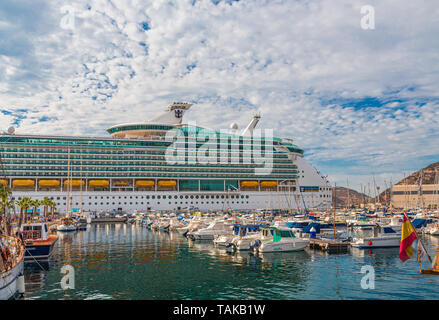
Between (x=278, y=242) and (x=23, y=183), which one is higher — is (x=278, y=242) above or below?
below

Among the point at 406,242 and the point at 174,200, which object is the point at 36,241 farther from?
the point at 174,200

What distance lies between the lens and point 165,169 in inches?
4306

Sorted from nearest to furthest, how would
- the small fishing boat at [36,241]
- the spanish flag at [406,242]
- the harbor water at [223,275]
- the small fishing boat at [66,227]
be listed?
the spanish flag at [406,242]
the harbor water at [223,275]
the small fishing boat at [36,241]
the small fishing boat at [66,227]

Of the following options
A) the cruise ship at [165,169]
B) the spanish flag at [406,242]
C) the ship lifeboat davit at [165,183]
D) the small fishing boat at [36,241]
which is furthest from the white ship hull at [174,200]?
the spanish flag at [406,242]

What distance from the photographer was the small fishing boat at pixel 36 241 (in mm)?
34156

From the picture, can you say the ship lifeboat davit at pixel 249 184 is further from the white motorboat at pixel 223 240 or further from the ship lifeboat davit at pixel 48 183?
the white motorboat at pixel 223 240

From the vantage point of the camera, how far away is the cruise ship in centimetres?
9988

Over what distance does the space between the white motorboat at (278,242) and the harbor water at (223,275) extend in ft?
3.25

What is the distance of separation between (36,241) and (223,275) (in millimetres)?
20020

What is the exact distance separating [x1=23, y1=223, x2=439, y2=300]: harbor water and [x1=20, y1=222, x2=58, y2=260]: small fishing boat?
1.18m

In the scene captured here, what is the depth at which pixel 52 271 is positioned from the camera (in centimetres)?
3020

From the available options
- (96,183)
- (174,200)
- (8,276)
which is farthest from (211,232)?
(96,183)
